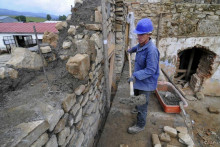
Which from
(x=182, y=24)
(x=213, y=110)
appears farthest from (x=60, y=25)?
(x=213, y=110)

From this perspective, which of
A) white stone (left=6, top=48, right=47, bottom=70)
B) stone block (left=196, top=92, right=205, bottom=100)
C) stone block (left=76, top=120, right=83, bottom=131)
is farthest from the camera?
stone block (left=196, top=92, right=205, bottom=100)

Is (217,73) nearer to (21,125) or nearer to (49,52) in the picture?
(49,52)

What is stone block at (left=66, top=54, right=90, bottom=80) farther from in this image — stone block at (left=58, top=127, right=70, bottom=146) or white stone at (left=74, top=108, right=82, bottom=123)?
stone block at (left=58, top=127, right=70, bottom=146)

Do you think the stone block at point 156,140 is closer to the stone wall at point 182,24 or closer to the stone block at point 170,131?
the stone block at point 170,131

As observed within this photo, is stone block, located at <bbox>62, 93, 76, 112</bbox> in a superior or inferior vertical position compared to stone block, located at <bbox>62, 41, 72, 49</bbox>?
inferior

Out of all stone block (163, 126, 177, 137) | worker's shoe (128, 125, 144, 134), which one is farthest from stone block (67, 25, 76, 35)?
stone block (163, 126, 177, 137)

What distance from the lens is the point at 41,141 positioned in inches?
40.5

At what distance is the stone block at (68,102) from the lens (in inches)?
52.6

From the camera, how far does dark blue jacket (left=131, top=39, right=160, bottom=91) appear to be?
6.61ft

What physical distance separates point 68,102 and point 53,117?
26 cm

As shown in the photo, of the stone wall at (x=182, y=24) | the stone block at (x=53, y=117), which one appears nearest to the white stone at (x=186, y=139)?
the stone block at (x=53, y=117)

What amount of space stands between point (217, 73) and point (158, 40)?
3.49 m

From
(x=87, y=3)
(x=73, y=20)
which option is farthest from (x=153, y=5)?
(x=73, y=20)

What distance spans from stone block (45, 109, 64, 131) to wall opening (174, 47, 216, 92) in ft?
21.7
